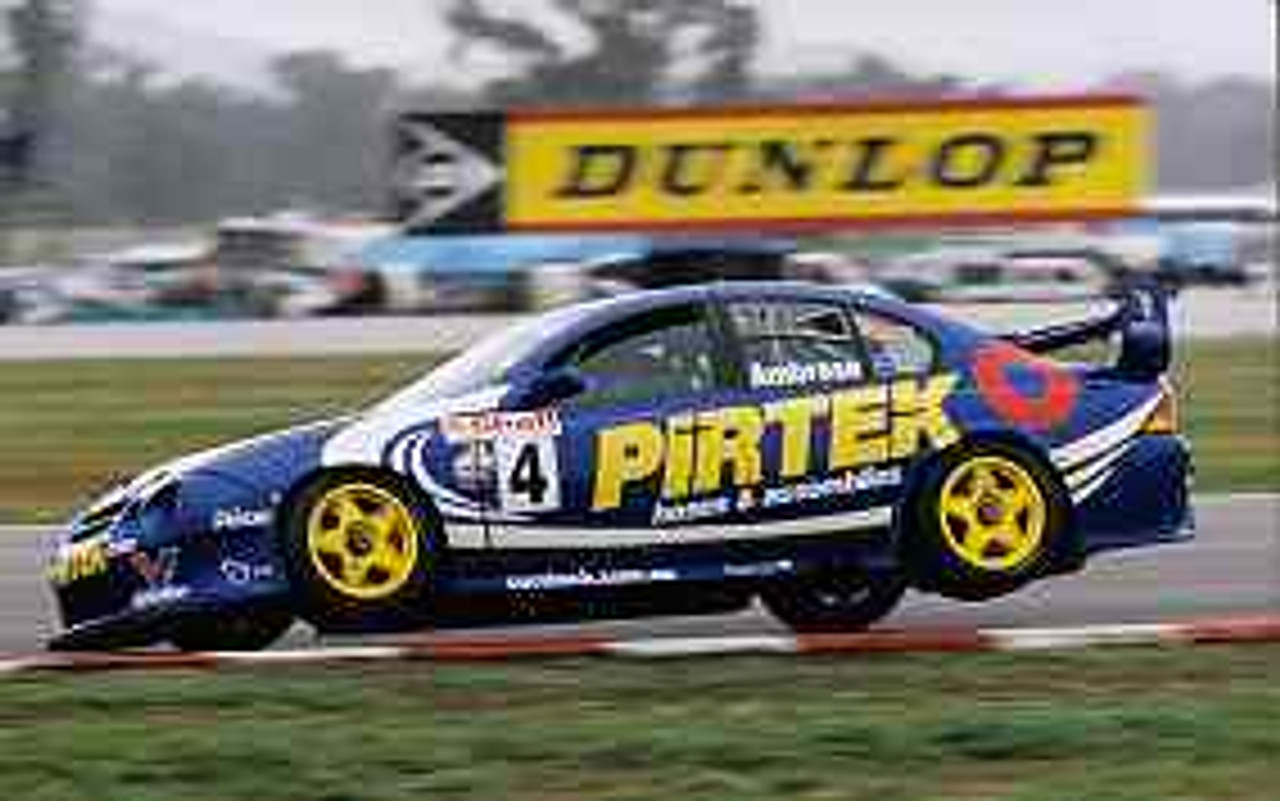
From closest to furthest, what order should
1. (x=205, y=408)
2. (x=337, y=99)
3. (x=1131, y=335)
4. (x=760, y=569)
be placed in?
1. (x=760, y=569)
2. (x=1131, y=335)
3. (x=205, y=408)
4. (x=337, y=99)

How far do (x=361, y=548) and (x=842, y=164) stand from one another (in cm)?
2614

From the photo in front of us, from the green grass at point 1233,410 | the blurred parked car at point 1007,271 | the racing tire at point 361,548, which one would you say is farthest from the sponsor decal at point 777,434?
the blurred parked car at point 1007,271

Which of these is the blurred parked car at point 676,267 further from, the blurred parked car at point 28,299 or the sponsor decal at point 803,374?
the sponsor decal at point 803,374

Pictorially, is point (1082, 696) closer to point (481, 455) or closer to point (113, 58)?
point (481, 455)

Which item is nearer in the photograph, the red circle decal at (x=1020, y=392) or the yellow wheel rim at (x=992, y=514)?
the yellow wheel rim at (x=992, y=514)

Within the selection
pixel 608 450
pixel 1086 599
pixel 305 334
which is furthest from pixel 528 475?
pixel 305 334

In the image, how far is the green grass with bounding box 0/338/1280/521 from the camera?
21.5m

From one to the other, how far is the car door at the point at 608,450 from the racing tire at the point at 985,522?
91 centimetres

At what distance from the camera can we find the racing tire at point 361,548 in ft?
35.6

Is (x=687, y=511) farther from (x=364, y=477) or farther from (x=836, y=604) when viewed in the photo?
(x=364, y=477)

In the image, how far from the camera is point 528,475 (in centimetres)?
1102

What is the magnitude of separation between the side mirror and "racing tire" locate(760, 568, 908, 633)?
1.16m

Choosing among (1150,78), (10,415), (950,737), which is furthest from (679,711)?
(1150,78)

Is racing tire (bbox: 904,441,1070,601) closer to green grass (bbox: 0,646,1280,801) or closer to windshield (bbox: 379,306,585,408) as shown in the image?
green grass (bbox: 0,646,1280,801)
